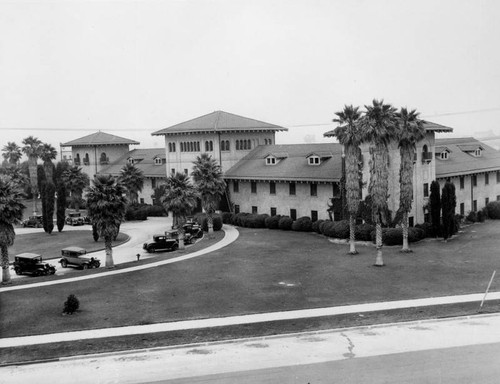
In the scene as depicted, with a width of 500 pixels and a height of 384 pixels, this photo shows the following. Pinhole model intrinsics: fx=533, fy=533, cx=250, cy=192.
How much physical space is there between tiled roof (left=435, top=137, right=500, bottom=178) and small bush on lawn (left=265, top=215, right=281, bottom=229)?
57.7 feet

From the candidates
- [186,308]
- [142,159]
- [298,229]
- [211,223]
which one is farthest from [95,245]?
[142,159]

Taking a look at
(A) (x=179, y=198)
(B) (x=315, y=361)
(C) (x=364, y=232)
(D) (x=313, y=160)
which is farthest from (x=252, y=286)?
(D) (x=313, y=160)

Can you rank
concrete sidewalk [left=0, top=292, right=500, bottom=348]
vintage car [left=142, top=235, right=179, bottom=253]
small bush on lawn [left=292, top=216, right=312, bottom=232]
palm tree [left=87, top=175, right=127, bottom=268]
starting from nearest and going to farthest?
concrete sidewalk [left=0, top=292, right=500, bottom=348] < palm tree [left=87, top=175, right=127, bottom=268] < vintage car [left=142, top=235, right=179, bottom=253] < small bush on lawn [left=292, top=216, right=312, bottom=232]

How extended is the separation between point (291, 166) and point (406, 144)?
2027 centimetres

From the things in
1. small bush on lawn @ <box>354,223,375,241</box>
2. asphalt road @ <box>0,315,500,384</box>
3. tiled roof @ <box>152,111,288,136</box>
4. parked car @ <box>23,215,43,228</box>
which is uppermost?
tiled roof @ <box>152,111,288,136</box>

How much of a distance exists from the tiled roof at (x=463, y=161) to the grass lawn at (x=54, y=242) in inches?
1421

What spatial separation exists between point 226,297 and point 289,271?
26.1 feet

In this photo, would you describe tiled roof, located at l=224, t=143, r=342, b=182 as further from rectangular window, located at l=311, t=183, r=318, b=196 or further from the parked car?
the parked car

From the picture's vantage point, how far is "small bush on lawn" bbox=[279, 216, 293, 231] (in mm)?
57941

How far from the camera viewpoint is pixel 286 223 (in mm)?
58000

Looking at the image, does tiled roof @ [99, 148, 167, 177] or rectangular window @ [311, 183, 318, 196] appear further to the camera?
tiled roof @ [99, 148, 167, 177]

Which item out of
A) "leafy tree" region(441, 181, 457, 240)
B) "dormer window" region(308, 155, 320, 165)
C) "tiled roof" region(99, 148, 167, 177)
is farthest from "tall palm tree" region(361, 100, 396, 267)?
"tiled roof" region(99, 148, 167, 177)

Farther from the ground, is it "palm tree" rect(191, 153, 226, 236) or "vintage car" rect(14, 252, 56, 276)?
"palm tree" rect(191, 153, 226, 236)

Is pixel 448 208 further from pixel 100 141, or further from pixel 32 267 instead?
pixel 100 141
